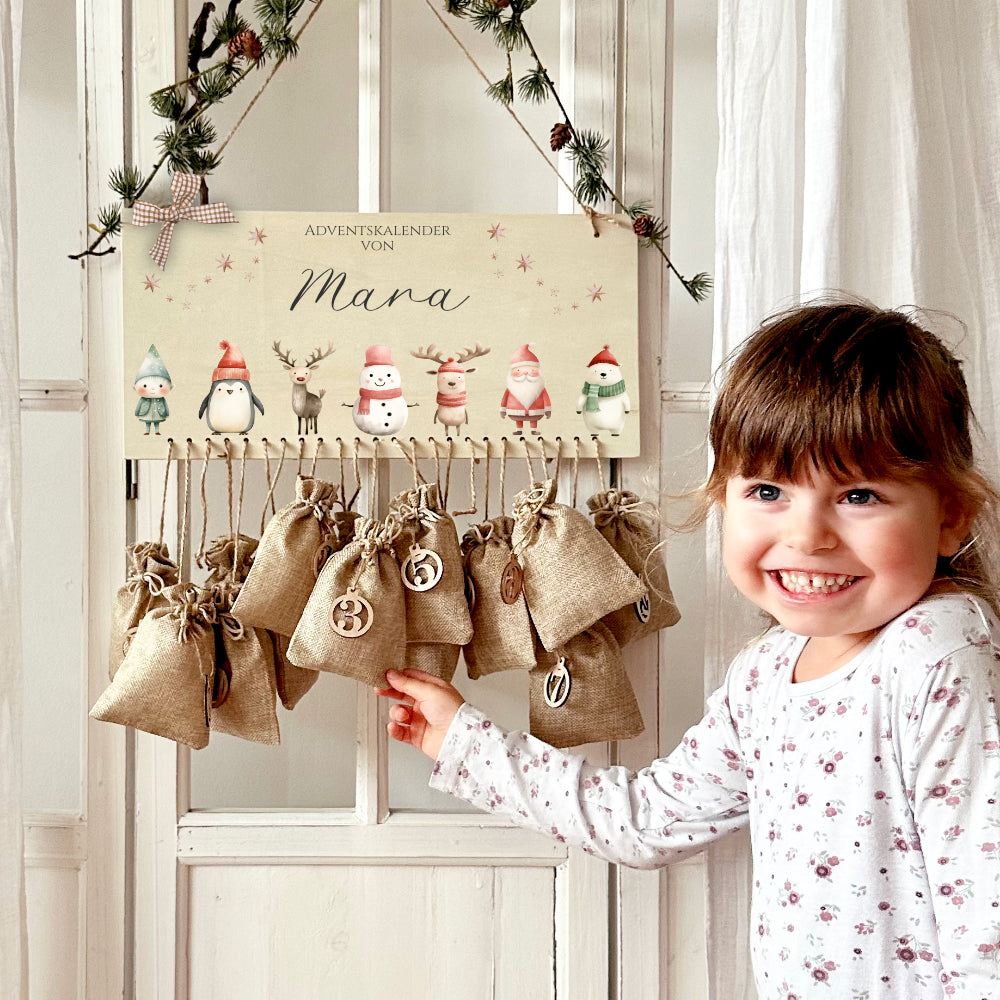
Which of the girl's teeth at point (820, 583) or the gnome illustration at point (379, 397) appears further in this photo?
the gnome illustration at point (379, 397)

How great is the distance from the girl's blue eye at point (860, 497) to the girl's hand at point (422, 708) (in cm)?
46

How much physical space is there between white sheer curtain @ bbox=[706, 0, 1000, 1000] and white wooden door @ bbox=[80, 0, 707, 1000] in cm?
13

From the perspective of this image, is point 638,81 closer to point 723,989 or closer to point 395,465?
point 395,465

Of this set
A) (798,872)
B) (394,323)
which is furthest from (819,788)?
(394,323)

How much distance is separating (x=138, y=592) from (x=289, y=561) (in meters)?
0.18

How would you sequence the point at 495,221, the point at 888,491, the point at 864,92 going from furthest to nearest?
the point at 495,221, the point at 864,92, the point at 888,491

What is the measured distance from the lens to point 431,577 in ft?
3.40

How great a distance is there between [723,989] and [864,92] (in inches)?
36.9

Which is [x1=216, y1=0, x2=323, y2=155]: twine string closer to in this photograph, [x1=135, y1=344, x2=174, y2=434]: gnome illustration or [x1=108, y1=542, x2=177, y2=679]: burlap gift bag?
[x1=135, y1=344, x2=174, y2=434]: gnome illustration

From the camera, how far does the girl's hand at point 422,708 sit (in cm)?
105

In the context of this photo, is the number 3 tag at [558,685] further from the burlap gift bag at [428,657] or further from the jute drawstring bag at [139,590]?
the jute drawstring bag at [139,590]

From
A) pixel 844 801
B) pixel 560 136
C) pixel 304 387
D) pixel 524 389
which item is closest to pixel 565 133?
pixel 560 136

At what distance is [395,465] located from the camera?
1176mm

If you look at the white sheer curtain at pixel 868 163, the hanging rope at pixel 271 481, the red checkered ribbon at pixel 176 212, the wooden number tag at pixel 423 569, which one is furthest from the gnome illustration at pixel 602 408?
the red checkered ribbon at pixel 176 212
